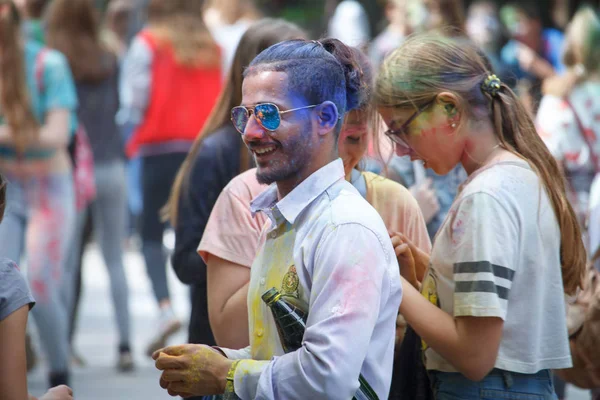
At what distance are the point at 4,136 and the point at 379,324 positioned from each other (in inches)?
138

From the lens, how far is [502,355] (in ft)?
9.34

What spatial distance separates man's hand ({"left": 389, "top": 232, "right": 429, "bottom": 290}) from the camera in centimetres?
290

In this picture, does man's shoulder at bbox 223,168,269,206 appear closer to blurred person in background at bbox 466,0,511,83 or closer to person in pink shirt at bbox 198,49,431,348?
person in pink shirt at bbox 198,49,431,348

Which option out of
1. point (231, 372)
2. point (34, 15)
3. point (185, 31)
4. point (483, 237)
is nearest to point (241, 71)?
point (483, 237)

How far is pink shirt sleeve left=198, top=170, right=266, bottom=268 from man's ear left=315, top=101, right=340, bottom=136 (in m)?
0.66

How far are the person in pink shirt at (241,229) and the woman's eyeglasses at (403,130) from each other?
69 millimetres

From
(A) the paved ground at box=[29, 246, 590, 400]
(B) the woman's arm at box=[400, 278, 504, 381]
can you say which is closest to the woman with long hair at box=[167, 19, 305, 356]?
(B) the woman's arm at box=[400, 278, 504, 381]

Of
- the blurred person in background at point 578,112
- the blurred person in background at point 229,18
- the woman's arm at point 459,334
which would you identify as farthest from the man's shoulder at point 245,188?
the blurred person in background at point 229,18

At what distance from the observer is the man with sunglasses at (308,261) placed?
7.15ft

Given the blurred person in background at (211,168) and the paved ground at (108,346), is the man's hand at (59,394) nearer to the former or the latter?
the blurred person in background at (211,168)

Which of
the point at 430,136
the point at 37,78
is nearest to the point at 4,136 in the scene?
the point at 37,78

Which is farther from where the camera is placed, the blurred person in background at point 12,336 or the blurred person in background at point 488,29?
the blurred person in background at point 488,29

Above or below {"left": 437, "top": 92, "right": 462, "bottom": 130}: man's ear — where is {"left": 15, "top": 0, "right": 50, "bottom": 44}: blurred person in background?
below

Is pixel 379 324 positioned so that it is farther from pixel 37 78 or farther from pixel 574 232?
pixel 37 78
